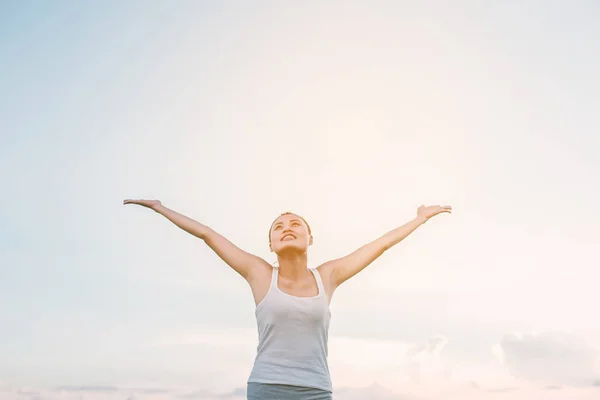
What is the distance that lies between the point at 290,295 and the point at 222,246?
3.30ft

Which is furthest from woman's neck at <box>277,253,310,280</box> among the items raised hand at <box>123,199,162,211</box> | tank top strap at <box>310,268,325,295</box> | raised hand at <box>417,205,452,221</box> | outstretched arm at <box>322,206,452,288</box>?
raised hand at <box>417,205,452,221</box>

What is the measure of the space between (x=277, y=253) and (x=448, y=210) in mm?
2341

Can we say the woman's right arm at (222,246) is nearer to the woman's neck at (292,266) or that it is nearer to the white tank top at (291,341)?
the woman's neck at (292,266)

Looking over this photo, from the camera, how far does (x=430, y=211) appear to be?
8016 mm

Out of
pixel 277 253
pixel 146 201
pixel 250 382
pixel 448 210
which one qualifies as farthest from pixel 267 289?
pixel 448 210

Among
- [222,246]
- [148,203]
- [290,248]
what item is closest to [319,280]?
[290,248]

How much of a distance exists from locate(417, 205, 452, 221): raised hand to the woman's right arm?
2116 millimetres

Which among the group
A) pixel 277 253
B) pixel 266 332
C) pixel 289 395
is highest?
pixel 277 253

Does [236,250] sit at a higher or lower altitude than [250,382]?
higher

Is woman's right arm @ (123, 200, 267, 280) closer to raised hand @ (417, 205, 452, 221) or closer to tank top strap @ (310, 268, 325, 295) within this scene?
tank top strap @ (310, 268, 325, 295)

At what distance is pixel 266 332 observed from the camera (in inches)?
254

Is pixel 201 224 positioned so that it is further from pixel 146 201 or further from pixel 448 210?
pixel 448 210

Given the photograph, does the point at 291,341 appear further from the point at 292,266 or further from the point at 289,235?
the point at 289,235

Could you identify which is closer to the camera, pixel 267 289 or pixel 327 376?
pixel 327 376
